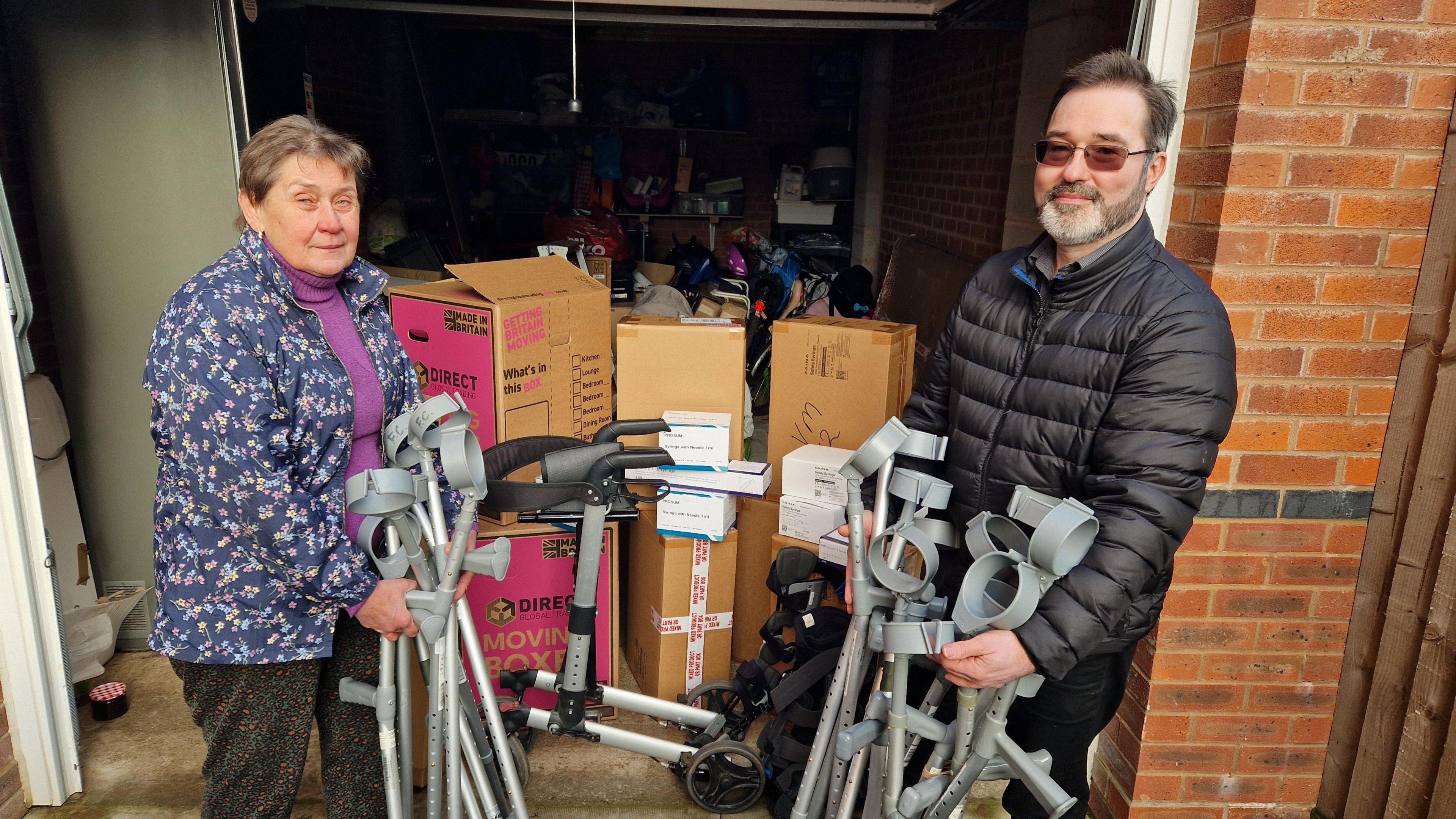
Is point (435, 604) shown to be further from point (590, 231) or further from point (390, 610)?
point (590, 231)

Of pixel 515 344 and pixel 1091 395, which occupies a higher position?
pixel 1091 395

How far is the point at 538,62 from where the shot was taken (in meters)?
7.62

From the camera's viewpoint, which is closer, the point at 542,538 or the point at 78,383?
the point at 542,538

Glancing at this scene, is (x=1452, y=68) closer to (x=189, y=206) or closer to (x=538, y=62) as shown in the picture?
(x=189, y=206)

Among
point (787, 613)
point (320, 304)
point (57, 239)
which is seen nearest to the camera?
point (320, 304)

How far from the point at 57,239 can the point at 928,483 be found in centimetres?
296

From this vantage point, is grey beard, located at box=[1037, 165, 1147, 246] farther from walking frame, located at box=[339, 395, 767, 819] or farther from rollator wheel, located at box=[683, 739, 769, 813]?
rollator wheel, located at box=[683, 739, 769, 813]

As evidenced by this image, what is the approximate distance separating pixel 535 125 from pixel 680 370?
17.7ft

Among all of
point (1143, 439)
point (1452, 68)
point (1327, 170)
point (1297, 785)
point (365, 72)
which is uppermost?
point (365, 72)

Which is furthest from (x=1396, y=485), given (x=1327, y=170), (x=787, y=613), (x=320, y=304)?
(x=320, y=304)

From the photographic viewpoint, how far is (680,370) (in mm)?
2906

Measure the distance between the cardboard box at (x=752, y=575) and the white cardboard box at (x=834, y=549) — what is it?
0.34 meters

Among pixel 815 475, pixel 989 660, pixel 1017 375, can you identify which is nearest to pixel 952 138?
pixel 815 475

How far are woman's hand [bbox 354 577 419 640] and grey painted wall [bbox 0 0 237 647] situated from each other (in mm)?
1861
